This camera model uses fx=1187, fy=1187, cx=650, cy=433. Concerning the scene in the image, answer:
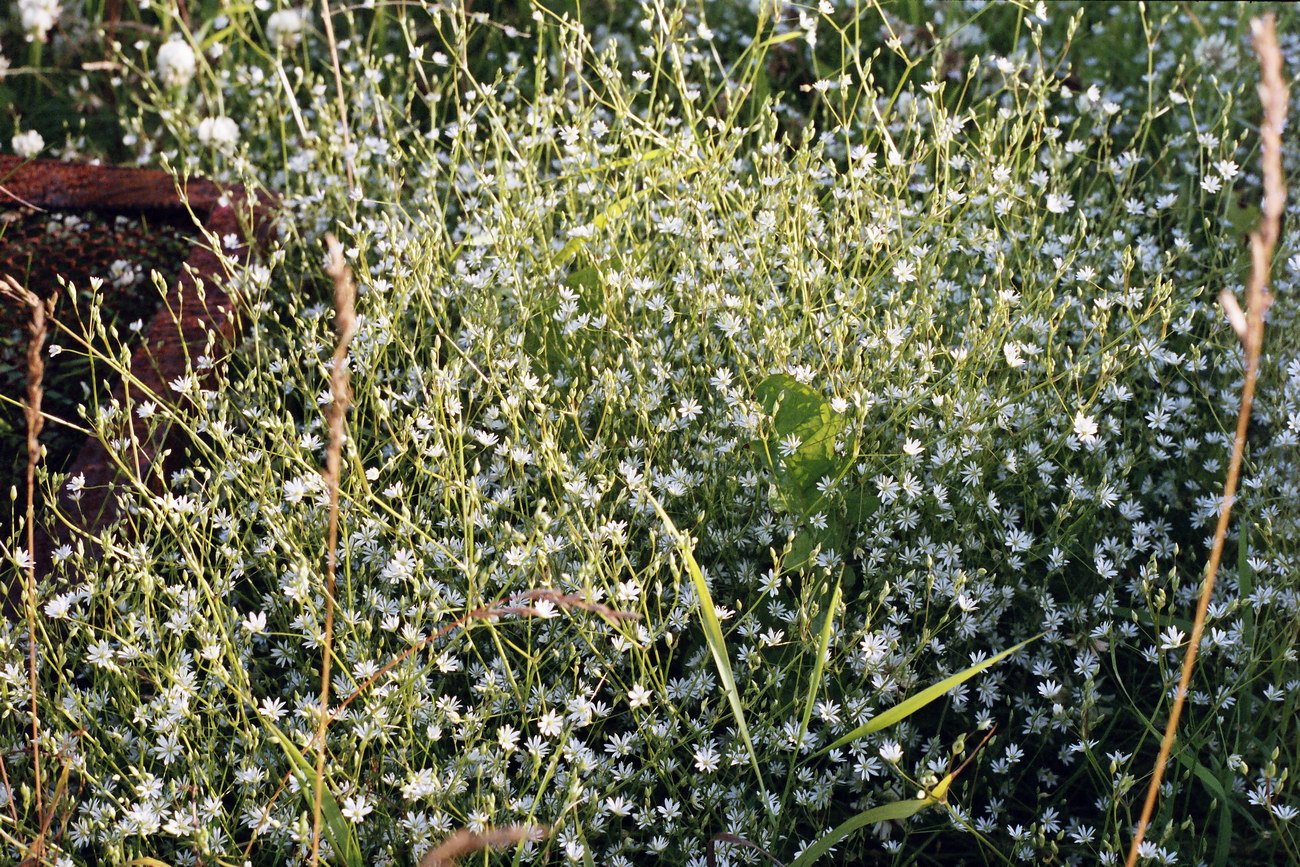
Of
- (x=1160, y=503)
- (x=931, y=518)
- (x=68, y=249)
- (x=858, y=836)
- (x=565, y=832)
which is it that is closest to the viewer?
(x=565, y=832)

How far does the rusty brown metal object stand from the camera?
238 centimetres

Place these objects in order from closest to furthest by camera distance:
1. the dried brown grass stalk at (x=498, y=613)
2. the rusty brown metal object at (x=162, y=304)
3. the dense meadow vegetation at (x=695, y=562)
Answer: the dried brown grass stalk at (x=498, y=613) < the dense meadow vegetation at (x=695, y=562) < the rusty brown metal object at (x=162, y=304)

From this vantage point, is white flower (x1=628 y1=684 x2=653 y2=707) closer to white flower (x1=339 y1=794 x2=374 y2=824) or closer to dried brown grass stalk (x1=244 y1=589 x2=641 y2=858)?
dried brown grass stalk (x1=244 y1=589 x2=641 y2=858)

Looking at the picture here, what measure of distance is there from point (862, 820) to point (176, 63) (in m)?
2.99

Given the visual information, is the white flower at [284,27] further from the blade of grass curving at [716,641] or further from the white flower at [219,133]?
the blade of grass curving at [716,641]

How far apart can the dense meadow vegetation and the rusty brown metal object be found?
0.09 metres

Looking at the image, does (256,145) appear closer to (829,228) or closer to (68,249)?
(68,249)

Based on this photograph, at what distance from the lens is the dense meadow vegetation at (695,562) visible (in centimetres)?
185

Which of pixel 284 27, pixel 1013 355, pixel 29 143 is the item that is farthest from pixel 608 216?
pixel 29 143

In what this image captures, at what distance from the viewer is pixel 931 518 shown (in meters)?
2.26

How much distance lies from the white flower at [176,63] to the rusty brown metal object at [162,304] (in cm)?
44

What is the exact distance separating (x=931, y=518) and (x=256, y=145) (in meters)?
2.60

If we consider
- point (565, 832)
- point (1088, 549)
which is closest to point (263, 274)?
point (565, 832)

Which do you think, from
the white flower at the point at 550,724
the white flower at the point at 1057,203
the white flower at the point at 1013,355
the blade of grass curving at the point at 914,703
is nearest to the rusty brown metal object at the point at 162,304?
the white flower at the point at 550,724
